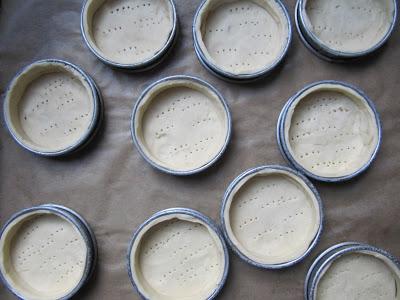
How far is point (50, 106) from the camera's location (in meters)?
2.67

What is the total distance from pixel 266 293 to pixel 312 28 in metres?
1.44

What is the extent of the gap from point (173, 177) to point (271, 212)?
0.56m

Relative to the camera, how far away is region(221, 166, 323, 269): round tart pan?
2.50 m

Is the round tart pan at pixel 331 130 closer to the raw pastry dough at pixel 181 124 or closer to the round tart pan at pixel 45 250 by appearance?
the raw pastry dough at pixel 181 124

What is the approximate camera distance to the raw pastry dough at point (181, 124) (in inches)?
101

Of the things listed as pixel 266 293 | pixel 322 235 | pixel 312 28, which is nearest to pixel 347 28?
pixel 312 28

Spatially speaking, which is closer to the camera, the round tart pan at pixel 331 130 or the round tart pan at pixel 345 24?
the round tart pan at pixel 331 130

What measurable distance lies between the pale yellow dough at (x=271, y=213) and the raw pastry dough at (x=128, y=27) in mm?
911

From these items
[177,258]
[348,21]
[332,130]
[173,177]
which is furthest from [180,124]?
[348,21]

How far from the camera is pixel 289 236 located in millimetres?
2541

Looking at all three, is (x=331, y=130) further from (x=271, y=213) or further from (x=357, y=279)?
(x=357, y=279)

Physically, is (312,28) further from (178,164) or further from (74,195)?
(74,195)

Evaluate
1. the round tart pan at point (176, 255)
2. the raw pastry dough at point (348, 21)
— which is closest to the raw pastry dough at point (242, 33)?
the raw pastry dough at point (348, 21)

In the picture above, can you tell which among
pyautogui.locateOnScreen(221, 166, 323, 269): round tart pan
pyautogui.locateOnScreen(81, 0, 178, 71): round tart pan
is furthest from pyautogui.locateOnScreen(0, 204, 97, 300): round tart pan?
pyautogui.locateOnScreen(81, 0, 178, 71): round tart pan
